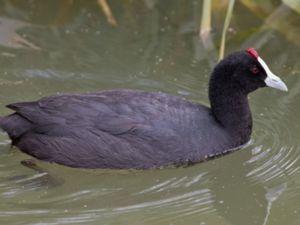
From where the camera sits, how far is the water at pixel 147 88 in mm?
5367

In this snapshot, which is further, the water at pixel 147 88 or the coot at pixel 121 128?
the coot at pixel 121 128

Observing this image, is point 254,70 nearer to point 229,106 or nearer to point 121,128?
point 229,106

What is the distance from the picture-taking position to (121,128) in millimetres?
5719

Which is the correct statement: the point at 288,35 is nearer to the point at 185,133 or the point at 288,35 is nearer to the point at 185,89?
the point at 185,89

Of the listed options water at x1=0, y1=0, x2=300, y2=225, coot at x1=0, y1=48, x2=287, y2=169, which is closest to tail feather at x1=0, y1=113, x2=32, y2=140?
coot at x1=0, y1=48, x2=287, y2=169

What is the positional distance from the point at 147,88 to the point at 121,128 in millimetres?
1206

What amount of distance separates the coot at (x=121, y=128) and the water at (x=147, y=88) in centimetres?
12

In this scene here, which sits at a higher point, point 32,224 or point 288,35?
point 288,35

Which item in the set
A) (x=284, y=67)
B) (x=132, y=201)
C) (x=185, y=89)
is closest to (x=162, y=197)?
(x=132, y=201)

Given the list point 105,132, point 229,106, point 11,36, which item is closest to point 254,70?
point 229,106

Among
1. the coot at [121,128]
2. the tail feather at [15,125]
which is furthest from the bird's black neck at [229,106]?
the tail feather at [15,125]

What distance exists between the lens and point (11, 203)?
5.33 meters

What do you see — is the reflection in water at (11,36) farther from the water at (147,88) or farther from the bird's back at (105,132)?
the bird's back at (105,132)

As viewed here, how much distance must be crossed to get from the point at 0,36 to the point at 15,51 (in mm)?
253
